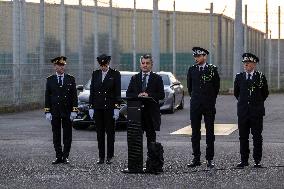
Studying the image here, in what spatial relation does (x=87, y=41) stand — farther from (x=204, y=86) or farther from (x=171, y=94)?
(x=204, y=86)

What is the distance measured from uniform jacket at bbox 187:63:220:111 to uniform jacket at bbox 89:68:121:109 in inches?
51.2

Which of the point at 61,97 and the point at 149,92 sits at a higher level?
the point at 149,92

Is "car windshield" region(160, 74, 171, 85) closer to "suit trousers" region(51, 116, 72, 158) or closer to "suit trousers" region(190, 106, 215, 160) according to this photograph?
"suit trousers" region(51, 116, 72, 158)

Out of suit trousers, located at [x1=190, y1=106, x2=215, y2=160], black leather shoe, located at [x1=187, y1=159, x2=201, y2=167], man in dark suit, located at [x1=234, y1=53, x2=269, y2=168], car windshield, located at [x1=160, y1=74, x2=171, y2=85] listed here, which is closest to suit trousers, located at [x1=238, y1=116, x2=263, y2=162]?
man in dark suit, located at [x1=234, y1=53, x2=269, y2=168]

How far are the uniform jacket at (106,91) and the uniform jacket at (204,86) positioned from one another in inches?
51.2

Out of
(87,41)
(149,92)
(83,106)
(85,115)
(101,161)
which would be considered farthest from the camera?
(87,41)

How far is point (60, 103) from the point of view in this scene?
13508 millimetres

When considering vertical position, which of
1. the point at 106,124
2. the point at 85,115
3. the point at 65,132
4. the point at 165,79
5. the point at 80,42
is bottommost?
the point at 85,115

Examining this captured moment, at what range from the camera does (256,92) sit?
12.7 m

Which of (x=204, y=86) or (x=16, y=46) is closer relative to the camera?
(x=204, y=86)

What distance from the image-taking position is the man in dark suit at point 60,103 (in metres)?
13.5

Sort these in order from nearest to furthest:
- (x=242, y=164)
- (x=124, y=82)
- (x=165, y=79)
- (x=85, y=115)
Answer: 1. (x=242, y=164)
2. (x=85, y=115)
3. (x=124, y=82)
4. (x=165, y=79)

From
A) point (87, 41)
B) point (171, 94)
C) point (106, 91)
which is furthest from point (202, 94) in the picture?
point (87, 41)

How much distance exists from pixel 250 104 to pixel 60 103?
2.93 metres
